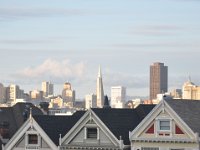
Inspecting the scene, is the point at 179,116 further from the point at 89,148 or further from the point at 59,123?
the point at 59,123

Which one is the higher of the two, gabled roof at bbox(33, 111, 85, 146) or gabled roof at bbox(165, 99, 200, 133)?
gabled roof at bbox(165, 99, 200, 133)

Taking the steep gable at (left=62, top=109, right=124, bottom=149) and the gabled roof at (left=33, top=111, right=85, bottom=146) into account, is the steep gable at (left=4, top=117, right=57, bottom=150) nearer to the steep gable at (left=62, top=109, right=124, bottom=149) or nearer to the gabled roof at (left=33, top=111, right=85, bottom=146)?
the gabled roof at (left=33, top=111, right=85, bottom=146)

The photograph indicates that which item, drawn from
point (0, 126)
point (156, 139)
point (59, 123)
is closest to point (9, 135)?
point (0, 126)

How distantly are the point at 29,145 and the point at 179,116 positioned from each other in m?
13.0

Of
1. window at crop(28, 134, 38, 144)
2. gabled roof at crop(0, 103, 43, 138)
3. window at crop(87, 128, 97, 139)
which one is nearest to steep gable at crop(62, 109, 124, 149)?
window at crop(87, 128, 97, 139)

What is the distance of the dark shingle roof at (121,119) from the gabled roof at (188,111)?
15.6ft

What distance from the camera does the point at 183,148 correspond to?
65.7m

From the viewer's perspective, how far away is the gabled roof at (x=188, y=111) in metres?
65.9

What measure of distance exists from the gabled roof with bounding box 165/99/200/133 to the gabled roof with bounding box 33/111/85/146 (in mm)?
10006

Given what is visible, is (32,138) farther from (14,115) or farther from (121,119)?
(14,115)

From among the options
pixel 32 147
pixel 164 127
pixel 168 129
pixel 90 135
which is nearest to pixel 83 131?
pixel 90 135

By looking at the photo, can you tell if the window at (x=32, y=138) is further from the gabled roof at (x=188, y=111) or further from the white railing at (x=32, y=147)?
the gabled roof at (x=188, y=111)

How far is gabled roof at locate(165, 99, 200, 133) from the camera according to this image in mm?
65875

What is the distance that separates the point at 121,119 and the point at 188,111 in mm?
5801
